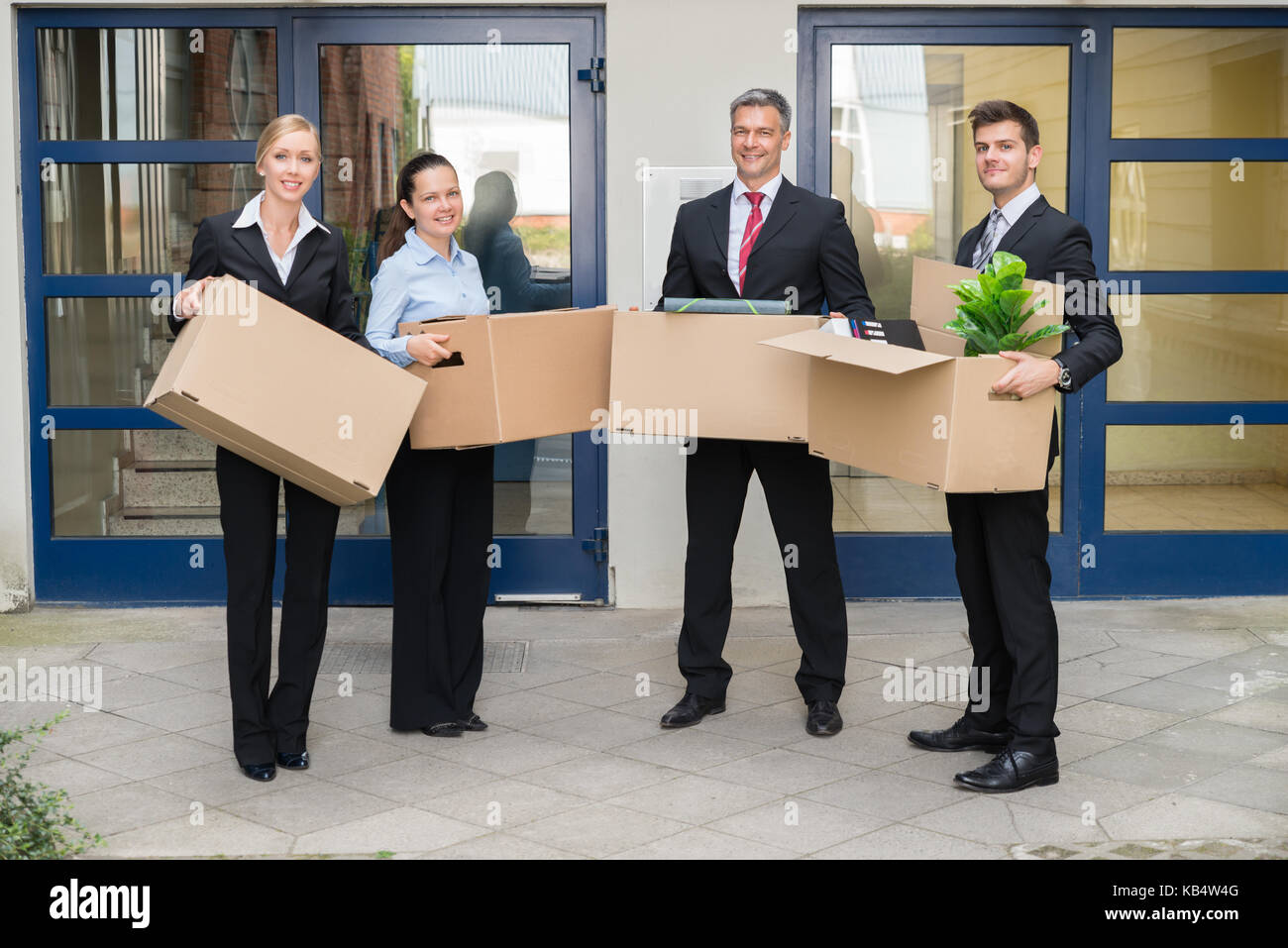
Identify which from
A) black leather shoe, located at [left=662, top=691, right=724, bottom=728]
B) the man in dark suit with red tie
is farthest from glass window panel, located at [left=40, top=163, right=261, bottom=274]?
black leather shoe, located at [left=662, top=691, right=724, bottom=728]

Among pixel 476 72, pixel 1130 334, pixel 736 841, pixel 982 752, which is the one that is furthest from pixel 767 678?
pixel 476 72

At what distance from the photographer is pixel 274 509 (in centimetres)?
422

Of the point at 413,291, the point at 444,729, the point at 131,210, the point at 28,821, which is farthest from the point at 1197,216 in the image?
the point at 28,821

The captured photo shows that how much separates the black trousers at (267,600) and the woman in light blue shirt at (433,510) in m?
0.30

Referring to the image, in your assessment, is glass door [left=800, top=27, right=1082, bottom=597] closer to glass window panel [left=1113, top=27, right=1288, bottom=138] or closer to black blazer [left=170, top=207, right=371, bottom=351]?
glass window panel [left=1113, top=27, right=1288, bottom=138]

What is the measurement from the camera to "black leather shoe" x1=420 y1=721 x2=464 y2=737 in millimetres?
4598

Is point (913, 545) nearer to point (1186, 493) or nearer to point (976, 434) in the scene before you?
point (1186, 493)

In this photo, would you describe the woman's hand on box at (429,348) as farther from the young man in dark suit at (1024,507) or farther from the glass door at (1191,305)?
the glass door at (1191,305)

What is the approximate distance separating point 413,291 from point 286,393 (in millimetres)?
672

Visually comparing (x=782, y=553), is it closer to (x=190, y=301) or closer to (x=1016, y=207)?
(x=1016, y=207)

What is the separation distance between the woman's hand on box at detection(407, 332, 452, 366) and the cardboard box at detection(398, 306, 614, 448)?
0.02 m

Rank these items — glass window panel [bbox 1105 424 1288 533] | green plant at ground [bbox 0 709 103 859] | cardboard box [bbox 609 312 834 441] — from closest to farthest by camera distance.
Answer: green plant at ground [bbox 0 709 103 859], cardboard box [bbox 609 312 834 441], glass window panel [bbox 1105 424 1288 533]

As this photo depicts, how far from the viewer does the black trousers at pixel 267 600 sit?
416cm

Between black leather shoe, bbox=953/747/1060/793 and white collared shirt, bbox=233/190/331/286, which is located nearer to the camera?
black leather shoe, bbox=953/747/1060/793
